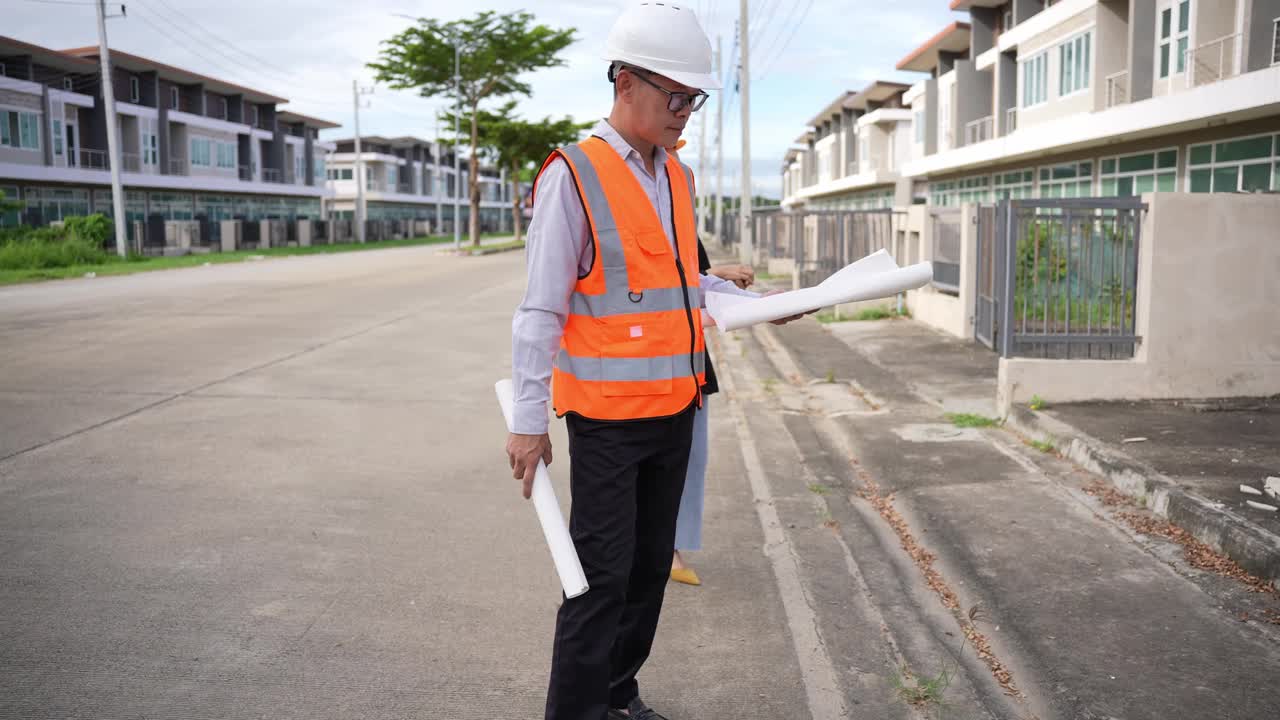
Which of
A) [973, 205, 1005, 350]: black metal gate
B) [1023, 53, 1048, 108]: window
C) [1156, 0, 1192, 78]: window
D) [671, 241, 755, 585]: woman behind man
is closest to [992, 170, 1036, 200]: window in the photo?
[1023, 53, 1048, 108]: window

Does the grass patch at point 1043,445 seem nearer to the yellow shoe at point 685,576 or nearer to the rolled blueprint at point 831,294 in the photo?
the yellow shoe at point 685,576

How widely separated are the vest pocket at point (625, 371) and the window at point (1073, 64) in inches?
1105

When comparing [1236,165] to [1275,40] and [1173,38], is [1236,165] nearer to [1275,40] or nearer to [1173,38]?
[1275,40]

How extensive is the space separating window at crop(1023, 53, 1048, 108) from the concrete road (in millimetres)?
25460

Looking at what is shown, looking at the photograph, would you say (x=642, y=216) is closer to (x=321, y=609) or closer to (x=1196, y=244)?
(x=321, y=609)

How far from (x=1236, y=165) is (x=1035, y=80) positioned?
1099 cm

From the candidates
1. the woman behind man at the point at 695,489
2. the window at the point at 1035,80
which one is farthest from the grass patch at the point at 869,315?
the window at the point at 1035,80

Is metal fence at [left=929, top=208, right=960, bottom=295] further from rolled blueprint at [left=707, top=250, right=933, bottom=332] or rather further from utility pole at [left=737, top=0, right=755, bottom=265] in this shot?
utility pole at [left=737, top=0, right=755, bottom=265]

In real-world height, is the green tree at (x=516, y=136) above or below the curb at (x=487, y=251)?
above

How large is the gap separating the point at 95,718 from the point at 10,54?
162ft

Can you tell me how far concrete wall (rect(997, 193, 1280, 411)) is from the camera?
8.11m

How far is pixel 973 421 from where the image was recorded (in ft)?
27.3

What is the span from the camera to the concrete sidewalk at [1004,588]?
3.67 meters

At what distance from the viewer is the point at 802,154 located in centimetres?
8669
